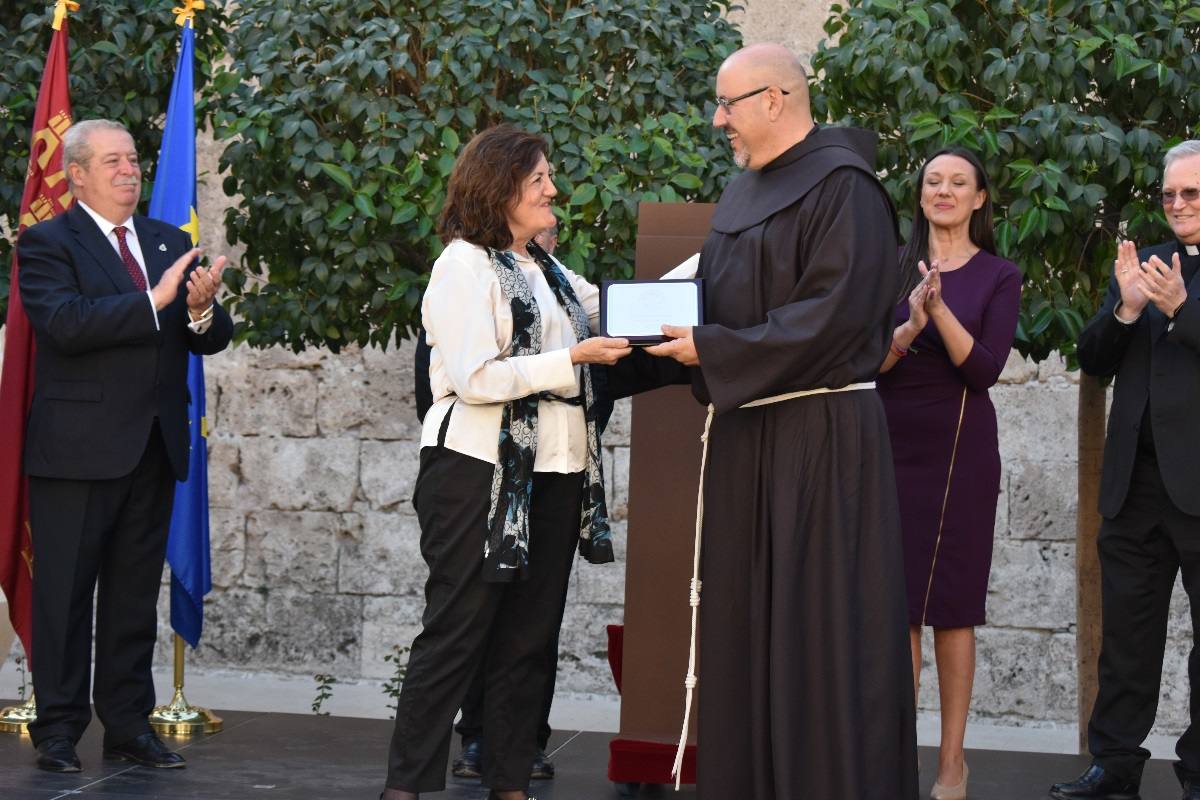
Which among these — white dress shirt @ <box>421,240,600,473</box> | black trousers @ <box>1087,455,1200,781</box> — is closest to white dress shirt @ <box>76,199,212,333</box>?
white dress shirt @ <box>421,240,600,473</box>

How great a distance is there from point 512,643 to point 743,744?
711 millimetres

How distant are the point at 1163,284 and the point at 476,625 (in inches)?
82.0

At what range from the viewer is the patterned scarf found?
3961 millimetres

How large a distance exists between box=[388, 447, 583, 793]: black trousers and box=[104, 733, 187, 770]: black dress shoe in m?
1.11

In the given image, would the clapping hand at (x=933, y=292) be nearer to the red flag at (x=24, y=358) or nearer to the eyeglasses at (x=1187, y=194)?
the eyeglasses at (x=1187, y=194)

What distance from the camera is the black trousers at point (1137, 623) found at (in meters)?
4.61

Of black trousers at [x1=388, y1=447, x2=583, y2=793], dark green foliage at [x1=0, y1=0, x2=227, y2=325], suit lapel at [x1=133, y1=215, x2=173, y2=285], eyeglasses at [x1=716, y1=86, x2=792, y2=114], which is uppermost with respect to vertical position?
dark green foliage at [x1=0, y1=0, x2=227, y2=325]

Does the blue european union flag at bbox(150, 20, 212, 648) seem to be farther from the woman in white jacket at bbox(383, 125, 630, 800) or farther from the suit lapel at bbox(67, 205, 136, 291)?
the woman in white jacket at bbox(383, 125, 630, 800)

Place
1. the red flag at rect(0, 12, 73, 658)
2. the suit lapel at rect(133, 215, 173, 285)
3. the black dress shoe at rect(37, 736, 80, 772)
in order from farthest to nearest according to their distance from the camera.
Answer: the red flag at rect(0, 12, 73, 658) → the suit lapel at rect(133, 215, 173, 285) → the black dress shoe at rect(37, 736, 80, 772)

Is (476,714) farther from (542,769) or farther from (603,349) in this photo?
(603,349)

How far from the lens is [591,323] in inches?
174

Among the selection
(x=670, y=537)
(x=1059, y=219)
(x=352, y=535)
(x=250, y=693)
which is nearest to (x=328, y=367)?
(x=352, y=535)

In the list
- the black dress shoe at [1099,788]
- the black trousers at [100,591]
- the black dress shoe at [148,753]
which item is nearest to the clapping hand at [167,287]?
the black trousers at [100,591]

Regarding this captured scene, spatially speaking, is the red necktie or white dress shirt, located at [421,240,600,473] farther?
the red necktie
